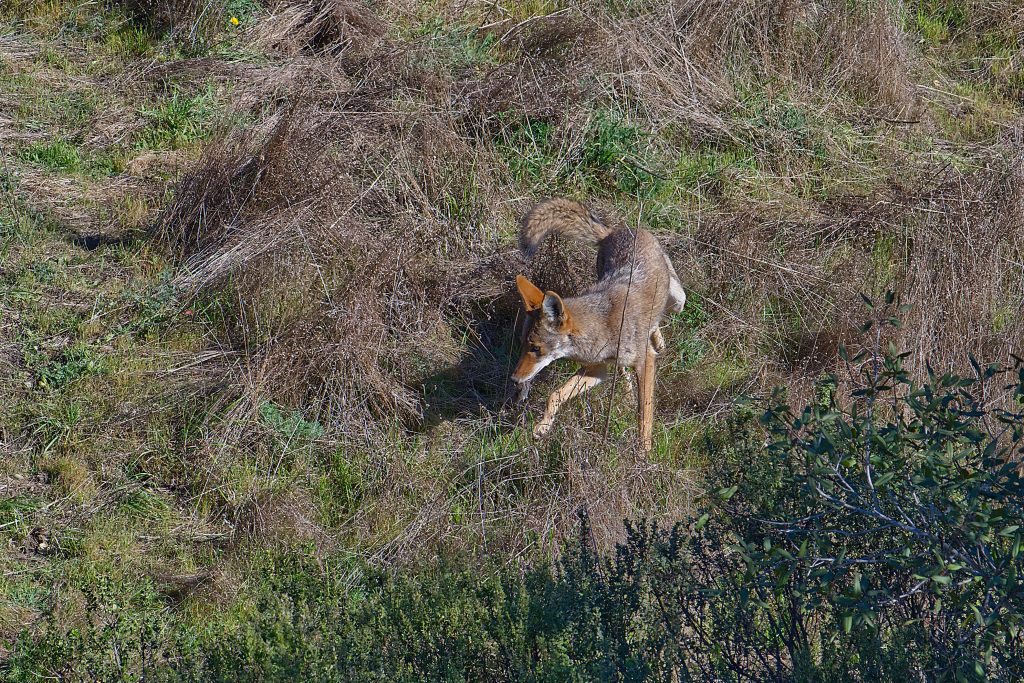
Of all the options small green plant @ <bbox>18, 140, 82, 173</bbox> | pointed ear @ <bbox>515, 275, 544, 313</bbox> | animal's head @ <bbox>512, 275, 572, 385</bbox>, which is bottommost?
animal's head @ <bbox>512, 275, 572, 385</bbox>

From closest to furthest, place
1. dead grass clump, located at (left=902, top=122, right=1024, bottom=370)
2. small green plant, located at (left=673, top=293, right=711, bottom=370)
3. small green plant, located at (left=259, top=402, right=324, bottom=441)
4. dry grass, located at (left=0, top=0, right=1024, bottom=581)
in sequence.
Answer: dry grass, located at (left=0, top=0, right=1024, bottom=581) → small green plant, located at (left=259, top=402, right=324, bottom=441) → dead grass clump, located at (left=902, top=122, right=1024, bottom=370) → small green plant, located at (left=673, top=293, right=711, bottom=370)

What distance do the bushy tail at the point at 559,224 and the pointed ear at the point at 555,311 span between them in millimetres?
807

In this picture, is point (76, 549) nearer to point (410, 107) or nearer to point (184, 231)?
point (184, 231)

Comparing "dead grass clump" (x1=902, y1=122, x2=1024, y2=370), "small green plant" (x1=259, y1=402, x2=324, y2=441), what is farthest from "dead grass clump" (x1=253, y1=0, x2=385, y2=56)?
"dead grass clump" (x1=902, y1=122, x2=1024, y2=370)

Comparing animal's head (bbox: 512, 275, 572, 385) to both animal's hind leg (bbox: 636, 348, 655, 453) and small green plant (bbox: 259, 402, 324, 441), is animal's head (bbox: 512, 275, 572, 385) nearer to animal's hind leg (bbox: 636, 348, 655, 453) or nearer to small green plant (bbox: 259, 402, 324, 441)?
animal's hind leg (bbox: 636, 348, 655, 453)

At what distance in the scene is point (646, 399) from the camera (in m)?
7.33

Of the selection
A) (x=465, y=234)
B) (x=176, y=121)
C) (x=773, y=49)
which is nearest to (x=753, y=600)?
(x=465, y=234)

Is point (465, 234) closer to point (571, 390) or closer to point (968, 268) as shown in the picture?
point (571, 390)

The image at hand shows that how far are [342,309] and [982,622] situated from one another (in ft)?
16.7

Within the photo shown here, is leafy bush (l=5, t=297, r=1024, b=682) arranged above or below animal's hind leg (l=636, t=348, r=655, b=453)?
above

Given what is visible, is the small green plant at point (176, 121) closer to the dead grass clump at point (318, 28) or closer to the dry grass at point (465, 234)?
the dry grass at point (465, 234)

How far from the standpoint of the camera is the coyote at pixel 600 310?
285 inches

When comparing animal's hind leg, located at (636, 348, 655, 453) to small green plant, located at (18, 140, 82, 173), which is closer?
animal's hind leg, located at (636, 348, 655, 453)

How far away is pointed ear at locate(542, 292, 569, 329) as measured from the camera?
23.2 ft
